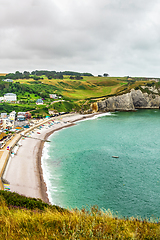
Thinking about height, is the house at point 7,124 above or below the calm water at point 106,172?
above

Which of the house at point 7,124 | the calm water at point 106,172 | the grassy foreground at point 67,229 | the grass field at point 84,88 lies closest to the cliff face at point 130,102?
the grass field at point 84,88

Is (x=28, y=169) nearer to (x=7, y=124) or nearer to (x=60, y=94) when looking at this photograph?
(x=7, y=124)

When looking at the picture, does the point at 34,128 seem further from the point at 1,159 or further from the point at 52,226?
the point at 52,226

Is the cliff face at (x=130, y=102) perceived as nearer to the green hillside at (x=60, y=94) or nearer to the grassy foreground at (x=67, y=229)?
the green hillside at (x=60, y=94)

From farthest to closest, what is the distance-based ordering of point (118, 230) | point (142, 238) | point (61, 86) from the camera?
point (61, 86)
point (118, 230)
point (142, 238)

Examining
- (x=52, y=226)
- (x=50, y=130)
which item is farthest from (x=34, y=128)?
(x=52, y=226)

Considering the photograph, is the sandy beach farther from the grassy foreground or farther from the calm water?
the grassy foreground

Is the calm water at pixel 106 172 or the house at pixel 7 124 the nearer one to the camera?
the calm water at pixel 106 172

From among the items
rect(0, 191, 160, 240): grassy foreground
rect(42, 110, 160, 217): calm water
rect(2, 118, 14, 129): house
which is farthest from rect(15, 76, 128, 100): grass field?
rect(0, 191, 160, 240): grassy foreground
